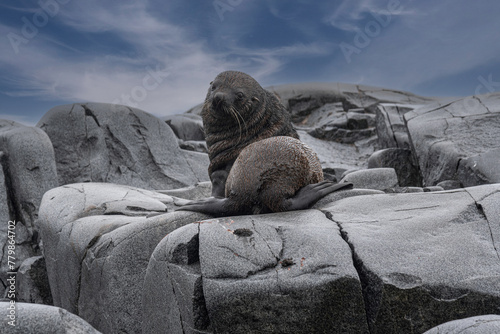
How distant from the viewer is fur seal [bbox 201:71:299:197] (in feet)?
13.1

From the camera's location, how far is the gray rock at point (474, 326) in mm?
1680

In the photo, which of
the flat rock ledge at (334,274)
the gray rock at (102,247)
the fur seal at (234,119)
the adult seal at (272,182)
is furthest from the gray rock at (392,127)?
the flat rock ledge at (334,274)

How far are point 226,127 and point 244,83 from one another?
1.55 ft

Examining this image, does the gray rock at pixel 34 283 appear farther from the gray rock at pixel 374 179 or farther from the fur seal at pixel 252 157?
the gray rock at pixel 374 179

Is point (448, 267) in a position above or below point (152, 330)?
above

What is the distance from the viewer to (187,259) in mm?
2562

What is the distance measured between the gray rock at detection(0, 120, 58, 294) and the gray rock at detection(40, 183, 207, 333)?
145 cm

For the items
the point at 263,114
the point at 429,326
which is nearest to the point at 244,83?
the point at 263,114

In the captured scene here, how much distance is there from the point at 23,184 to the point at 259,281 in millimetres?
5611

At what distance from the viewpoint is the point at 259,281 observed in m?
2.26

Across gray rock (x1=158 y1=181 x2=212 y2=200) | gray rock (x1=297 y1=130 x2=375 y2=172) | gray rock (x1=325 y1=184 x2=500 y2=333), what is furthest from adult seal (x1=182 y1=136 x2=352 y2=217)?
gray rock (x1=297 y1=130 x2=375 y2=172)

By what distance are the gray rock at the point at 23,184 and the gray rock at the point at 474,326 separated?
630 cm

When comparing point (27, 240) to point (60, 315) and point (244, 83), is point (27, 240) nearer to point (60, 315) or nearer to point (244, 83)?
point (244, 83)

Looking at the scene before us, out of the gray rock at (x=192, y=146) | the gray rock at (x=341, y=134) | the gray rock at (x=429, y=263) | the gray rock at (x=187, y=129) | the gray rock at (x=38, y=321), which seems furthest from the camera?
the gray rock at (x=341, y=134)
